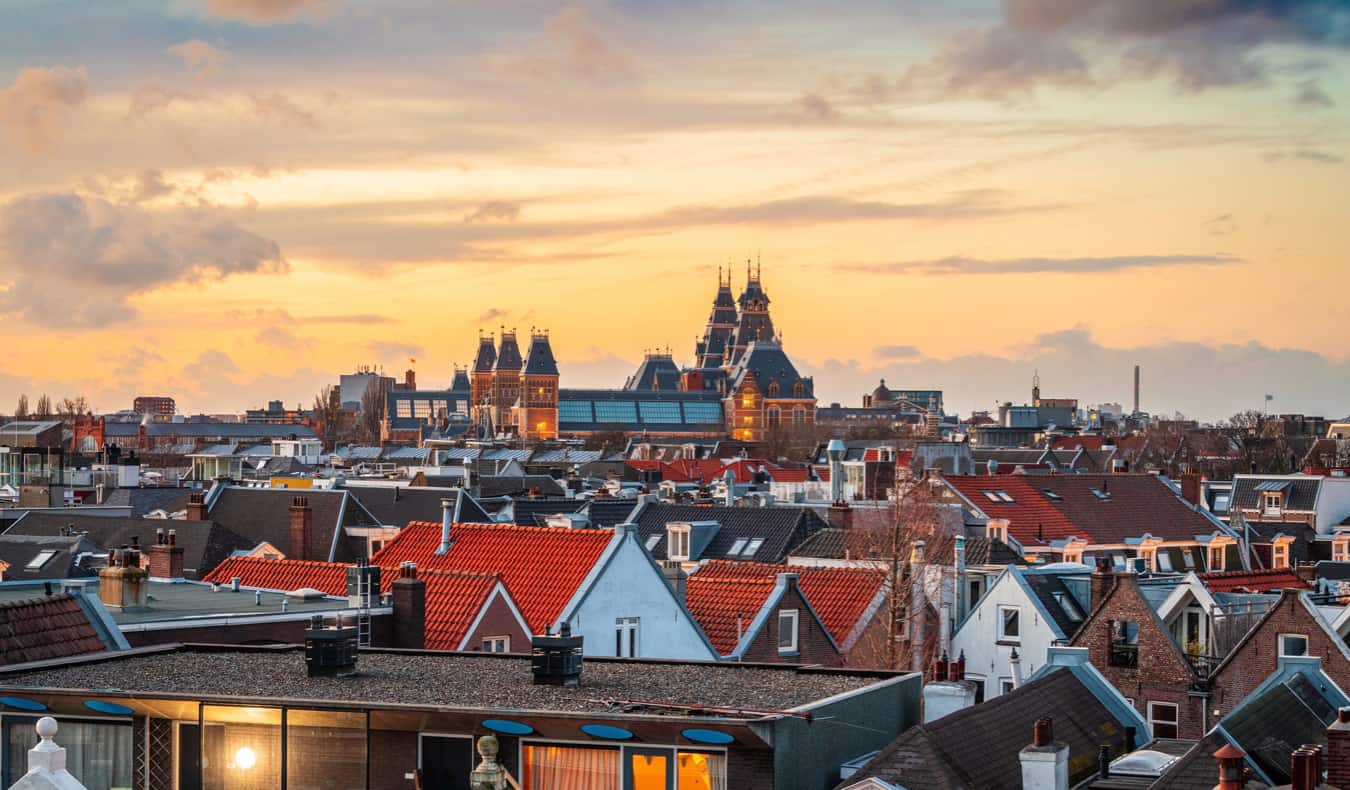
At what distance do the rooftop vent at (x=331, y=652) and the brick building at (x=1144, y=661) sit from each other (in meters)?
13.8

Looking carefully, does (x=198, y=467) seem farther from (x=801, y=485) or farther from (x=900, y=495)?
(x=900, y=495)

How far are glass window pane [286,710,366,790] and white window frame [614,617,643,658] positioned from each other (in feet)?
41.0

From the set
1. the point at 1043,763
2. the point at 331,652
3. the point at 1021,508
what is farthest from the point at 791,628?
the point at 1021,508

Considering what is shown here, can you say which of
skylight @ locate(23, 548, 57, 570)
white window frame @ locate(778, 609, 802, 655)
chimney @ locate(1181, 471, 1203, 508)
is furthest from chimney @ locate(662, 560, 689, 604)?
chimney @ locate(1181, 471, 1203, 508)

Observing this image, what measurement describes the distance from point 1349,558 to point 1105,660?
130 ft

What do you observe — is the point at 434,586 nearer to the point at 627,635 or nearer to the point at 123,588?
the point at 627,635

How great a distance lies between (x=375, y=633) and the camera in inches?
985

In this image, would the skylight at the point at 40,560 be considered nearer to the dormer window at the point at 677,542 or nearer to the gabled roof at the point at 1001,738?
the dormer window at the point at 677,542

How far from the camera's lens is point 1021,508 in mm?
58219

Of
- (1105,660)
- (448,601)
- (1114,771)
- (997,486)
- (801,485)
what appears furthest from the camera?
(801,485)

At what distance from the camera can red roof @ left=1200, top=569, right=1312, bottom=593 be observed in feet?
111

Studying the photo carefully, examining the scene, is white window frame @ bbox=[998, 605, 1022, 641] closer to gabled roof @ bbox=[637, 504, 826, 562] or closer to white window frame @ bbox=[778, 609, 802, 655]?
white window frame @ bbox=[778, 609, 802, 655]

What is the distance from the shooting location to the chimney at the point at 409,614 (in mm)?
24984

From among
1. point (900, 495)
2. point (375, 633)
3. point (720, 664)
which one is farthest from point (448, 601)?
point (900, 495)
